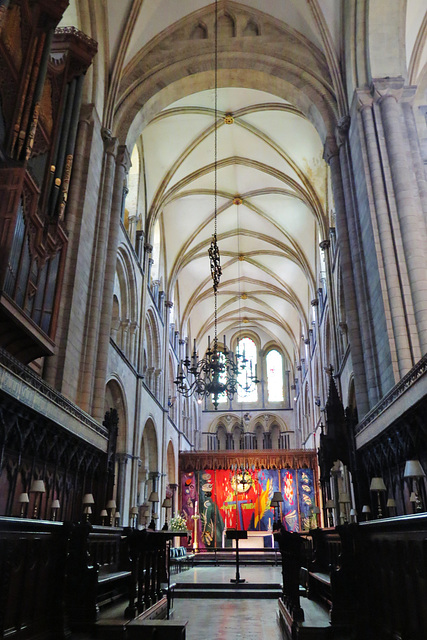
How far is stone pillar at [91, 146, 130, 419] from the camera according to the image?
449 inches

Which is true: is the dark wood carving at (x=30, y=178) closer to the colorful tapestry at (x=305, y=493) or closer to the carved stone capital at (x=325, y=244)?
the carved stone capital at (x=325, y=244)

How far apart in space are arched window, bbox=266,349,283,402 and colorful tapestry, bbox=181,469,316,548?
10114 mm

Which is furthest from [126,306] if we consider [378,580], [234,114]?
[378,580]

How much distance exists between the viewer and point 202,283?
90.2 ft

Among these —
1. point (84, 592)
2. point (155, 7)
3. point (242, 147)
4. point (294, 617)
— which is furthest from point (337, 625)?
point (242, 147)

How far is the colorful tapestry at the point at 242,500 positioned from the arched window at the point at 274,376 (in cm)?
1011

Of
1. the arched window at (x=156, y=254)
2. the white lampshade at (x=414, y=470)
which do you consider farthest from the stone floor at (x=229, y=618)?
the arched window at (x=156, y=254)

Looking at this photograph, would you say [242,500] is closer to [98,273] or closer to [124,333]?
[124,333]

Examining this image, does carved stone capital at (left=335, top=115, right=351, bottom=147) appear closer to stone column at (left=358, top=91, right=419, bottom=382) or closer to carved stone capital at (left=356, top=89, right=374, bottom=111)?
carved stone capital at (left=356, top=89, right=374, bottom=111)

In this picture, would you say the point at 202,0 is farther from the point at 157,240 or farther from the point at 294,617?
the point at 294,617

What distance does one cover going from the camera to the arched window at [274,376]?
35500mm

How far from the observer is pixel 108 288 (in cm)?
1233

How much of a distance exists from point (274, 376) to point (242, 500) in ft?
38.4

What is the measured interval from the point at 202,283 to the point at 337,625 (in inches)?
904
